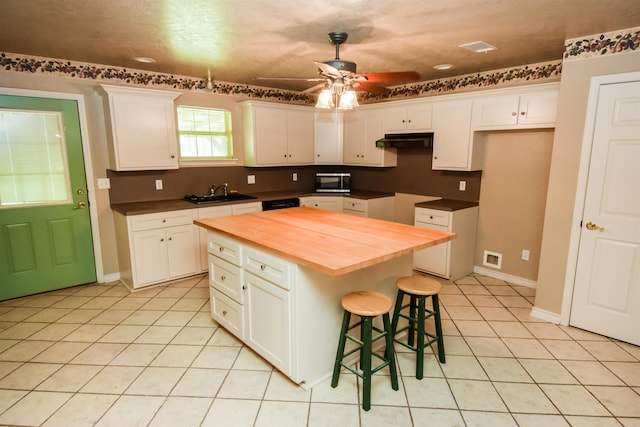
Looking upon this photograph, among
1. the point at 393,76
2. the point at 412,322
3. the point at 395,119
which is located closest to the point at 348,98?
the point at 393,76

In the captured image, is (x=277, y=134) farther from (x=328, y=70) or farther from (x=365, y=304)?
(x=365, y=304)

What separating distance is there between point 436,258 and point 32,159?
14.5 ft

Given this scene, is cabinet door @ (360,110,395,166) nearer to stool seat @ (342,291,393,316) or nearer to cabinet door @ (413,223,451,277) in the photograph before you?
cabinet door @ (413,223,451,277)

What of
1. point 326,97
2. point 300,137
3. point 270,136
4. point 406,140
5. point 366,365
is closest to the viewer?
point 366,365

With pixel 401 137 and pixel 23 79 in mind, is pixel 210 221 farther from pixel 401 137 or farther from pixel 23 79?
pixel 401 137

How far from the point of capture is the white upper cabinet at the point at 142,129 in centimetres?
362

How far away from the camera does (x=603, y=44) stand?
2.65 m

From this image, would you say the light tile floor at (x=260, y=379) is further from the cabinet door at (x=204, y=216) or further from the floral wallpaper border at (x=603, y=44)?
the floral wallpaper border at (x=603, y=44)

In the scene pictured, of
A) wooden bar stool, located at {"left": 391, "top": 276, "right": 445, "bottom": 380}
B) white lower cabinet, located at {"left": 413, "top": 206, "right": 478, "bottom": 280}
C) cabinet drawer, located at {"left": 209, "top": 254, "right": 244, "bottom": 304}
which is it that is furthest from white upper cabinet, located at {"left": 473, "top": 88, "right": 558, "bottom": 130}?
cabinet drawer, located at {"left": 209, "top": 254, "right": 244, "bottom": 304}

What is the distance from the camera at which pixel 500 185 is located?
13.2 feet

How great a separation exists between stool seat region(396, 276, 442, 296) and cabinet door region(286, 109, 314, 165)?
3.07 m

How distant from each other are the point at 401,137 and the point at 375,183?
100 cm

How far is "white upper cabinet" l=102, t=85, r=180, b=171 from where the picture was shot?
3.62 metres

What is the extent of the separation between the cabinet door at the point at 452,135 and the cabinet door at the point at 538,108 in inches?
22.0
